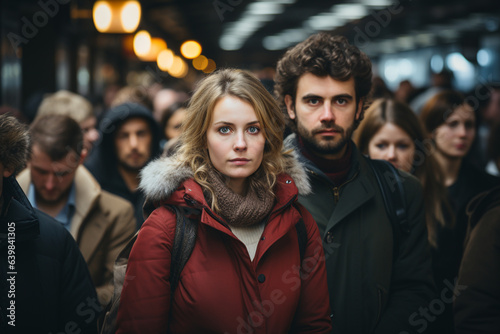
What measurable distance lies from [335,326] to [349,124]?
108cm

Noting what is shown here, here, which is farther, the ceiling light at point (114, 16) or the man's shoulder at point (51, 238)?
the ceiling light at point (114, 16)

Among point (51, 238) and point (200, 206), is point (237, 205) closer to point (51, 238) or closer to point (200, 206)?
point (200, 206)

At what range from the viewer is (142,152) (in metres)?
4.78

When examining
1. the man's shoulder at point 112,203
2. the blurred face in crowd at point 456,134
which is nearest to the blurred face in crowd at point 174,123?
the man's shoulder at point 112,203

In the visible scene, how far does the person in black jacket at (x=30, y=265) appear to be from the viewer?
90.3 inches

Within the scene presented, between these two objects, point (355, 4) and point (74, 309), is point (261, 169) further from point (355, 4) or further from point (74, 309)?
point (355, 4)

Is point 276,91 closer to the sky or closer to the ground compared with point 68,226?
closer to the sky

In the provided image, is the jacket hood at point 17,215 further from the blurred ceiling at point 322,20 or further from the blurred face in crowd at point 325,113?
the blurred ceiling at point 322,20

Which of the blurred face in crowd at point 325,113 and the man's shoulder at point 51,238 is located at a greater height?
the blurred face in crowd at point 325,113

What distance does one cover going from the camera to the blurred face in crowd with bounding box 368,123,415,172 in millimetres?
3945

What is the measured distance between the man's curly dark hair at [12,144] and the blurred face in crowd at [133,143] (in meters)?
2.27

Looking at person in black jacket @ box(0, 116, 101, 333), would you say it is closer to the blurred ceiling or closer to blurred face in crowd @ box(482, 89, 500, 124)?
blurred face in crowd @ box(482, 89, 500, 124)

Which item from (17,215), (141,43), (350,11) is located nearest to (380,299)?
(17,215)

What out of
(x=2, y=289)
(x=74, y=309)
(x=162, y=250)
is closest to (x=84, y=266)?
(x=74, y=309)
